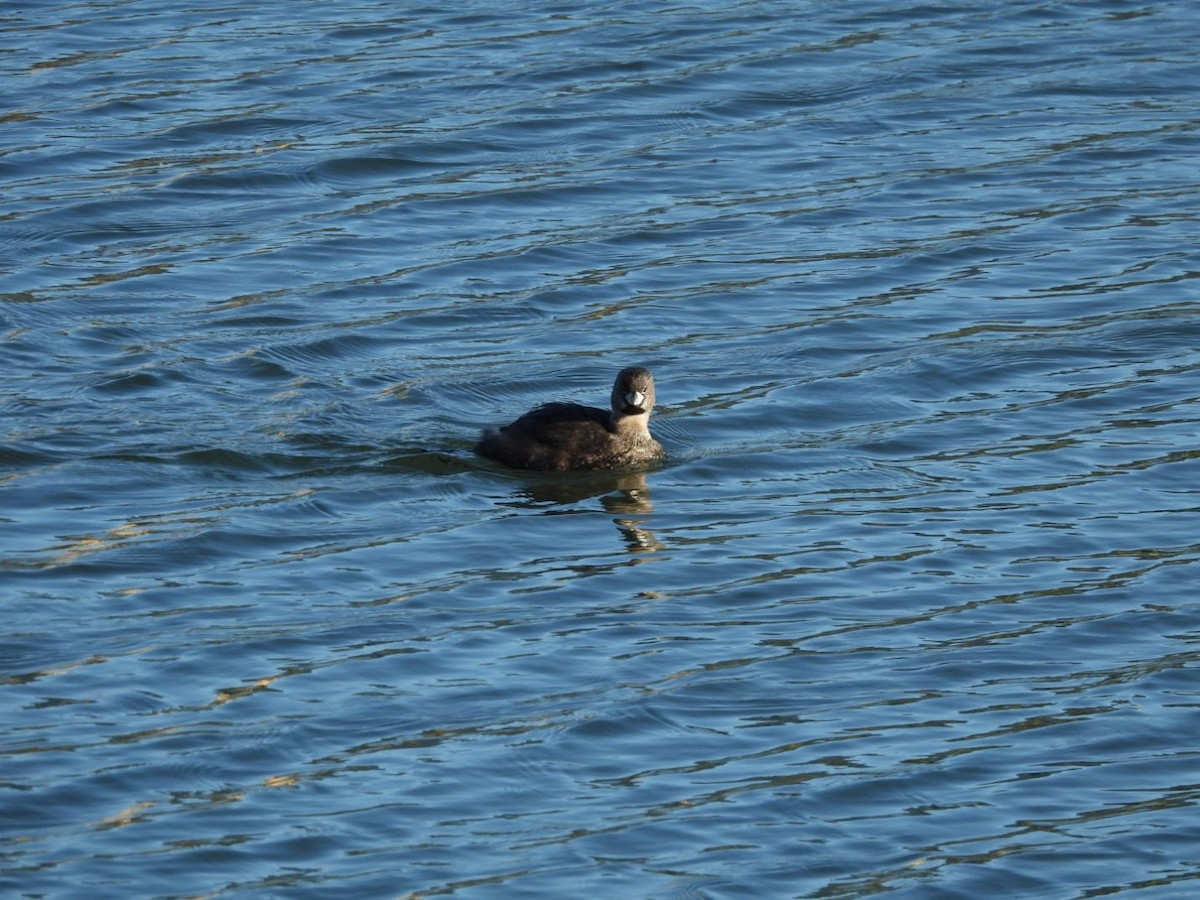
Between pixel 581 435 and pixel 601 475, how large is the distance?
11.6 inches

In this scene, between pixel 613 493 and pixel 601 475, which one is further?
pixel 601 475

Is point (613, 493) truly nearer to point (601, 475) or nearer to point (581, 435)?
point (601, 475)

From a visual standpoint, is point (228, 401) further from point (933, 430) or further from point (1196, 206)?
point (1196, 206)

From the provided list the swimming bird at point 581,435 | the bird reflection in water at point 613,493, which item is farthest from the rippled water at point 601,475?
the swimming bird at point 581,435

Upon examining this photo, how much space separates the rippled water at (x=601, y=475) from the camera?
880cm

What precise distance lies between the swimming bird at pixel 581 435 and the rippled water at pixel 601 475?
Answer: 0.17 meters

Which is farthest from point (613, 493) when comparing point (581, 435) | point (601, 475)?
point (581, 435)

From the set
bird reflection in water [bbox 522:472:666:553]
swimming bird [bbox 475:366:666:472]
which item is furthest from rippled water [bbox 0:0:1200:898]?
swimming bird [bbox 475:366:666:472]

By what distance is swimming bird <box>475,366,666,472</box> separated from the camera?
1312 centimetres

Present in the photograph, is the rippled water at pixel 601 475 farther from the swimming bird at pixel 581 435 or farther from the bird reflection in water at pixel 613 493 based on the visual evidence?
the swimming bird at pixel 581 435

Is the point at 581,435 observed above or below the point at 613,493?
above

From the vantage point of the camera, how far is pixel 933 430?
13.8 metres

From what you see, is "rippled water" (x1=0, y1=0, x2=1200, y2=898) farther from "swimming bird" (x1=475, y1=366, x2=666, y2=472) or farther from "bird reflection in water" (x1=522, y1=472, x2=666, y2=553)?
"swimming bird" (x1=475, y1=366, x2=666, y2=472)

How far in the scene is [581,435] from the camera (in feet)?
43.4
